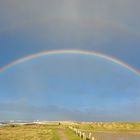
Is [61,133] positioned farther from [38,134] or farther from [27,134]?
[27,134]

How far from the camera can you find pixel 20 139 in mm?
56719

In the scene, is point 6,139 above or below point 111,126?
below

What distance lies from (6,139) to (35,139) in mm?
5076

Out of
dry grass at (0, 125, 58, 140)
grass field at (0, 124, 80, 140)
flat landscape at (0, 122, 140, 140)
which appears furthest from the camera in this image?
flat landscape at (0, 122, 140, 140)

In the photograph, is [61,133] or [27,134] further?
→ [61,133]

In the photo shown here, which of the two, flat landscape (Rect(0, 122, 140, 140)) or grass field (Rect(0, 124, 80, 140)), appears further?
flat landscape (Rect(0, 122, 140, 140))

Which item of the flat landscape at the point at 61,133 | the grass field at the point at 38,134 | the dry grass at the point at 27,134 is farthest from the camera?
the flat landscape at the point at 61,133

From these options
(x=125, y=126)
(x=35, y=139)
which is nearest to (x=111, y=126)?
(x=125, y=126)

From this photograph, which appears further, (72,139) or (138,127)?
(138,127)

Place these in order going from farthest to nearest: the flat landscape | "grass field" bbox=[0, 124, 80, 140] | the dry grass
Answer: the flat landscape
the dry grass
"grass field" bbox=[0, 124, 80, 140]

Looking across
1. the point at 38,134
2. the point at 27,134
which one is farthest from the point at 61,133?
the point at 27,134

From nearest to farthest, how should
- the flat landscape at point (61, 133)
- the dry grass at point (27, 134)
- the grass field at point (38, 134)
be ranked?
1. the grass field at point (38, 134)
2. the dry grass at point (27, 134)
3. the flat landscape at point (61, 133)

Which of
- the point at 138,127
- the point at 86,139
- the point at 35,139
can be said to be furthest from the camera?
the point at 138,127

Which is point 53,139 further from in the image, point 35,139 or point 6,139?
point 6,139
